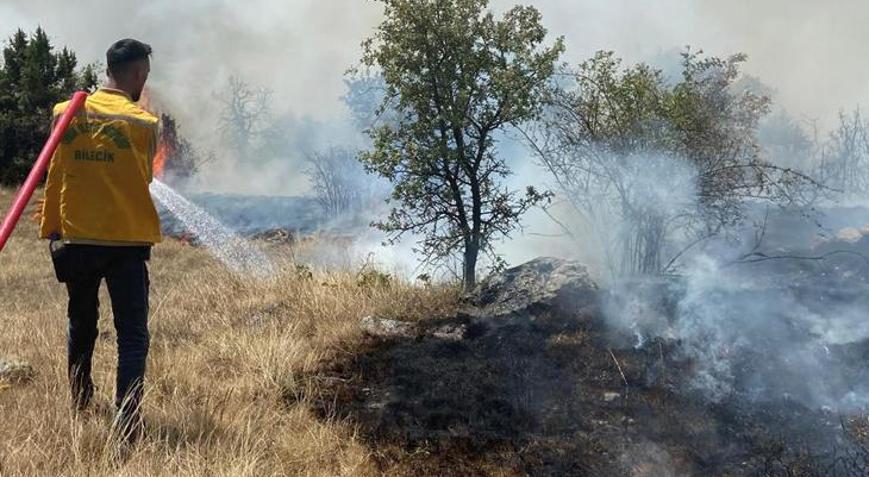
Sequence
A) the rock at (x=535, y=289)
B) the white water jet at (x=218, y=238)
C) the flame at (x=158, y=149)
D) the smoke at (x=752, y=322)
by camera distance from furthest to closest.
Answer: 1. the white water jet at (x=218, y=238)
2. the rock at (x=535, y=289)
3. the smoke at (x=752, y=322)
4. the flame at (x=158, y=149)

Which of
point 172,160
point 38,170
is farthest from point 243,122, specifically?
point 38,170

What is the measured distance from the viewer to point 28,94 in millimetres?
21734

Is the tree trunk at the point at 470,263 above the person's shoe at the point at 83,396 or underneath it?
above

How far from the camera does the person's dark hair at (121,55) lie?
3154mm

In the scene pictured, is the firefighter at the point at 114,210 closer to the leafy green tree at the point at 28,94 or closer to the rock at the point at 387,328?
the rock at the point at 387,328

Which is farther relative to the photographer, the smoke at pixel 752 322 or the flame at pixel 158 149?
the smoke at pixel 752 322

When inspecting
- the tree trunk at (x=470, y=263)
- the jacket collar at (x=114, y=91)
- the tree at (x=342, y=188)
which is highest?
the tree at (x=342, y=188)

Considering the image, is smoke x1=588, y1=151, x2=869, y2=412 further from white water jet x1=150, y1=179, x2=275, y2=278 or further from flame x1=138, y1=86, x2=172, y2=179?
white water jet x1=150, y1=179, x2=275, y2=278

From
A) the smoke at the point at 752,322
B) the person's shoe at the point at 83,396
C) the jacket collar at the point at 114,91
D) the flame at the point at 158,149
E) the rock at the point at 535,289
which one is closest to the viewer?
the jacket collar at the point at 114,91

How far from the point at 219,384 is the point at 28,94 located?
21.8 m

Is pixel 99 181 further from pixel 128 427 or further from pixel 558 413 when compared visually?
pixel 558 413

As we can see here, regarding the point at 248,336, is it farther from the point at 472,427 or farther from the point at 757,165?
the point at 757,165

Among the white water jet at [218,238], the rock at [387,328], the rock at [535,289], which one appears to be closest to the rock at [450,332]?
the rock at [387,328]

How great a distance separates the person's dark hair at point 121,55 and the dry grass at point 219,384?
61.3 inches
